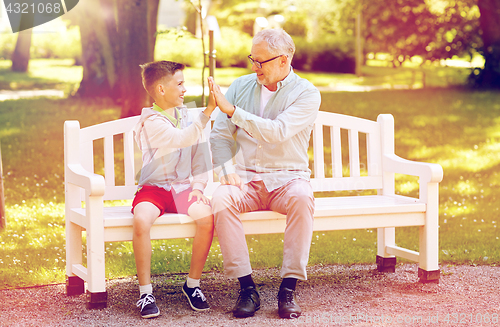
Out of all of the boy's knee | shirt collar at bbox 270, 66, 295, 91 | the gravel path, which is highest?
shirt collar at bbox 270, 66, 295, 91

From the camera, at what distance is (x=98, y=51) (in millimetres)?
13062

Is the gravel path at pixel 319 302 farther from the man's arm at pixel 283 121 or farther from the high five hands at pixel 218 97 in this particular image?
the high five hands at pixel 218 97

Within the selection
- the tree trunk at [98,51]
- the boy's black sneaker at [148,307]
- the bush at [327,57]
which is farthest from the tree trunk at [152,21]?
the bush at [327,57]

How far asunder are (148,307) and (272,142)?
1.15m

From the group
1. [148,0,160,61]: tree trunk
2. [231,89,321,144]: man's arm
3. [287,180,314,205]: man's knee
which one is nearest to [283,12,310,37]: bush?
[148,0,160,61]: tree trunk

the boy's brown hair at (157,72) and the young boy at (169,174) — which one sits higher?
the boy's brown hair at (157,72)

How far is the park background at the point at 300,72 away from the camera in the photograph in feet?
16.0

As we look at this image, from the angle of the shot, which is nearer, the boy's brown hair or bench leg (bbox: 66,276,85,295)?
the boy's brown hair

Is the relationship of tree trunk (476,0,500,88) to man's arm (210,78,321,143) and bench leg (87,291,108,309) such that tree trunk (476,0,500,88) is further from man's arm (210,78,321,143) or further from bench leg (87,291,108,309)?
bench leg (87,291,108,309)

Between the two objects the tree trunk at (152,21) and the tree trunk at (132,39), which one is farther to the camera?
the tree trunk at (152,21)

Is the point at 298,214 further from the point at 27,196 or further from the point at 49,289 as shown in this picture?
the point at 27,196

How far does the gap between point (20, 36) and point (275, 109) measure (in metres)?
20.0

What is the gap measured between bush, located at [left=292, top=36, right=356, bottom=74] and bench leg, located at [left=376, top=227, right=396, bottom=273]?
20.8 m

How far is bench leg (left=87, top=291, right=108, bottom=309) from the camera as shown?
11.5ft
